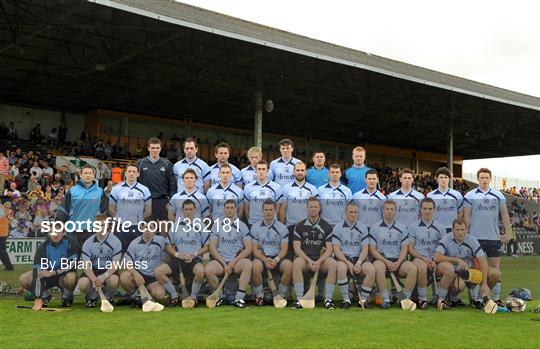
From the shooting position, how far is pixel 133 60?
22672mm

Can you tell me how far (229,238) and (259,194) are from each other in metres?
0.79

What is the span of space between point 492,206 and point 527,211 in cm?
1503

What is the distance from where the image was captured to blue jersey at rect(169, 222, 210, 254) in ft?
25.5

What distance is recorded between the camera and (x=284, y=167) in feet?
29.5

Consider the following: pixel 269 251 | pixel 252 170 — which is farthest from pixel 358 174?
pixel 269 251

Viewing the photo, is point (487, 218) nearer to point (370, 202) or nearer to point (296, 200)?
point (370, 202)

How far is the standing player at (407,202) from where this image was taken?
26.7 feet

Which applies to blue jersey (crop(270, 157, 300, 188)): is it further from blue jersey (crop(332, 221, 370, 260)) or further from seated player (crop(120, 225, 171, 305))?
seated player (crop(120, 225, 171, 305))

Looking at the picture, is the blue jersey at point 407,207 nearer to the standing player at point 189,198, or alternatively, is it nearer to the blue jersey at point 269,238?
the blue jersey at point 269,238

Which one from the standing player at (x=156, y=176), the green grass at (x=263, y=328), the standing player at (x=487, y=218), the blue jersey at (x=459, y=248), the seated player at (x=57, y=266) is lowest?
the green grass at (x=263, y=328)

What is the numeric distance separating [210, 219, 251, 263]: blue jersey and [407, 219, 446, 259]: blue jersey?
2.33 meters

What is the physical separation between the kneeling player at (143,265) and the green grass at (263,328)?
34 centimetres

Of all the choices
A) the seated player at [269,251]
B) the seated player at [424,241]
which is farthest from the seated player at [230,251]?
the seated player at [424,241]

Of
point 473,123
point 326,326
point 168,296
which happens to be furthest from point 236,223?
point 473,123
